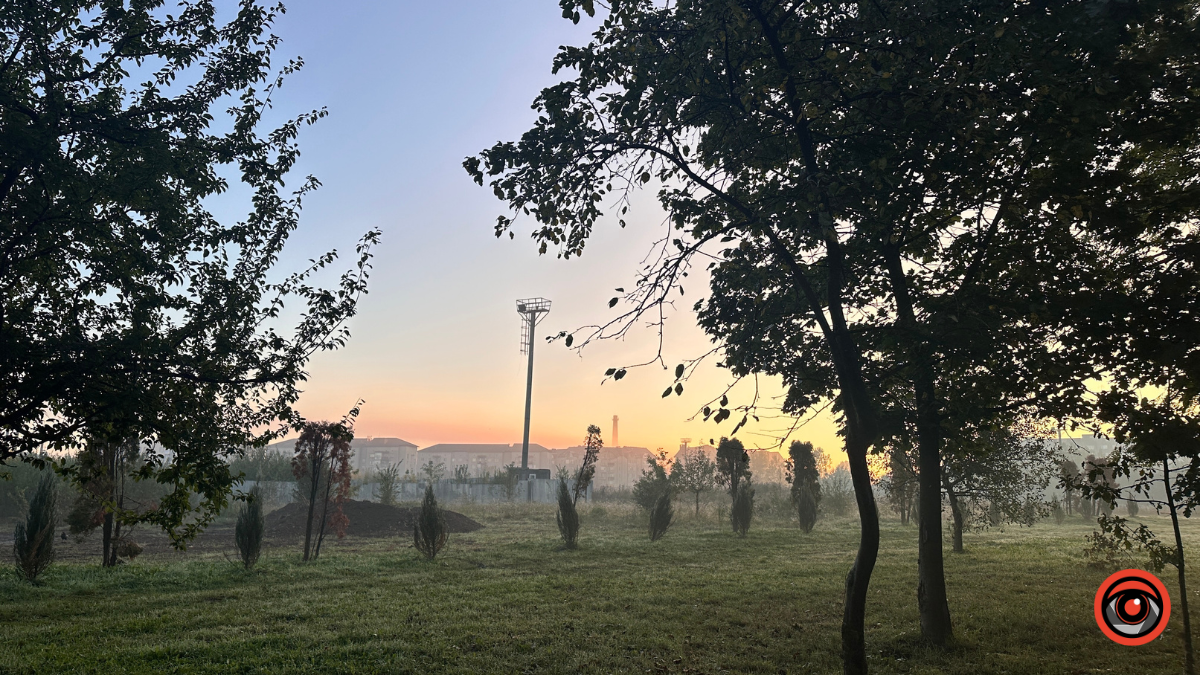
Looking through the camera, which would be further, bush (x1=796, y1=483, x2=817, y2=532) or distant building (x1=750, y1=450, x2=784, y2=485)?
distant building (x1=750, y1=450, x2=784, y2=485)

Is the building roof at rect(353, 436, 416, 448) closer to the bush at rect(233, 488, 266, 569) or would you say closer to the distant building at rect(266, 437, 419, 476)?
the distant building at rect(266, 437, 419, 476)

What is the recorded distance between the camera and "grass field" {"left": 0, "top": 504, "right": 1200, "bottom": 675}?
7.38 m

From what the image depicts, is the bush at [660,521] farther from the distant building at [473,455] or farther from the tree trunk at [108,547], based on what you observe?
the distant building at [473,455]

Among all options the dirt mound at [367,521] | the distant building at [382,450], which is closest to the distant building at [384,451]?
the distant building at [382,450]

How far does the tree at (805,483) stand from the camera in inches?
981

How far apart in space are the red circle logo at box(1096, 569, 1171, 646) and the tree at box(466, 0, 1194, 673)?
1.98m

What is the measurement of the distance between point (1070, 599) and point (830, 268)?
29.9 feet

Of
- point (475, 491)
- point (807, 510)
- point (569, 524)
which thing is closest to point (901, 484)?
point (807, 510)

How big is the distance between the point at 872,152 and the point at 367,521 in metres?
26.6

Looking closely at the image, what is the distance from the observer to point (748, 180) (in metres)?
7.93

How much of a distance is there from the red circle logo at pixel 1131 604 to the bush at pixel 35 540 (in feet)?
56.3

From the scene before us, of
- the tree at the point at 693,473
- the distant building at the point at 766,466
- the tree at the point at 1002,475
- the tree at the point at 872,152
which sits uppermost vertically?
the tree at the point at 872,152

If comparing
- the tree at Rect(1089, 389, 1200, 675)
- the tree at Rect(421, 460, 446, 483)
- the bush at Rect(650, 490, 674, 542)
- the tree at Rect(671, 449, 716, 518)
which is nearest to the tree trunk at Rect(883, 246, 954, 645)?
the tree at Rect(1089, 389, 1200, 675)

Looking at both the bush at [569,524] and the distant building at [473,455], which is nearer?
the bush at [569,524]
